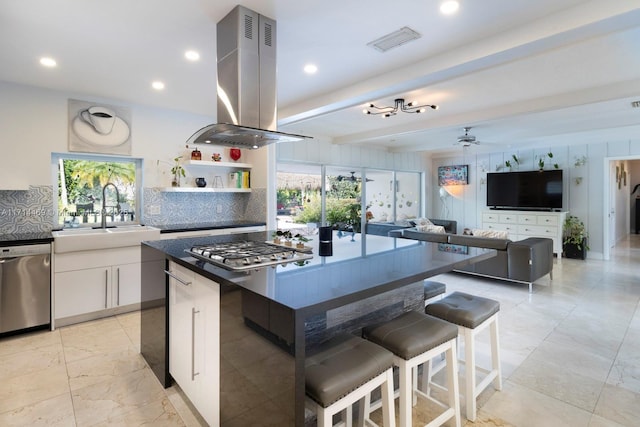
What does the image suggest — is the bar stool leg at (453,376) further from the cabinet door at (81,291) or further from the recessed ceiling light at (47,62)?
the recessed ceiling light at (47,62)

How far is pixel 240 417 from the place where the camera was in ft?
4.87

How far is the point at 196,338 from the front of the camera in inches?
73.3

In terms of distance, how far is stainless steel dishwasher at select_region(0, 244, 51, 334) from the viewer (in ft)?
10.0

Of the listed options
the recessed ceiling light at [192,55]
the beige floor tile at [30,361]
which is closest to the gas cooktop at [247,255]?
the beige floor tile at [30,361]

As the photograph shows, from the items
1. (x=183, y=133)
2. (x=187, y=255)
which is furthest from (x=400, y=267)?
(x=183, y=133)

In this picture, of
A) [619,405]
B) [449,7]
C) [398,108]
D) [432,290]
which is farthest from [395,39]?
[619,405]

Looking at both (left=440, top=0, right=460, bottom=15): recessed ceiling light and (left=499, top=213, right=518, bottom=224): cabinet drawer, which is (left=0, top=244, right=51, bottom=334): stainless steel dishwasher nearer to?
(left=440, top=0, right=460, bottom=15): recessed ceiling light

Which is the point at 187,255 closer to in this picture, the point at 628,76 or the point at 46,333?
the point at 46,333

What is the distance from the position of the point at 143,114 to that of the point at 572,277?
689 cm

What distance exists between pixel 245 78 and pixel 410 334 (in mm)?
1982

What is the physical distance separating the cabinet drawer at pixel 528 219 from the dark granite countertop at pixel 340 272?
6.34 metres

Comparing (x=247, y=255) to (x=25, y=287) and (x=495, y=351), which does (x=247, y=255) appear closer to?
(x=495, y=351)

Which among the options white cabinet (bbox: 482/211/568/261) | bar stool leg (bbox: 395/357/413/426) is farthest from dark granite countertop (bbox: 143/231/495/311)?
white cabinet (bbox: 482/211/568/261)

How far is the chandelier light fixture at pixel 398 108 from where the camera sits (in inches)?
176
